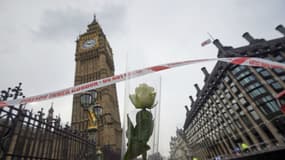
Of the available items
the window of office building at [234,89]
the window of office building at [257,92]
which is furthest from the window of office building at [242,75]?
the window of office building at [257,92]

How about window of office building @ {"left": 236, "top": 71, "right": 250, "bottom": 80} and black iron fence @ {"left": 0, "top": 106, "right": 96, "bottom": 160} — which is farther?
window of office building @ {"left": 236, "top": 71, "right": 250, "bottom": 80}

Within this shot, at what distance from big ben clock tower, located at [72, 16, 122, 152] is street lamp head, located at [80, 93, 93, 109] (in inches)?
935

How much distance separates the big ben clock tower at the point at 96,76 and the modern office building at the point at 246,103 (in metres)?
20.6

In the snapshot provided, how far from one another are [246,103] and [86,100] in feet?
93.8

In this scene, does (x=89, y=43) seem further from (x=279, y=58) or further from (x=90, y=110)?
(x=279, y=58)

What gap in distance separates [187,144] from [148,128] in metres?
61.8

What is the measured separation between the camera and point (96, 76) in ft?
116

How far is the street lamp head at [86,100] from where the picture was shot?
5418 millimetres

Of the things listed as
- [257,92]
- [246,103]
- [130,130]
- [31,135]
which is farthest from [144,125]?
[246,103]

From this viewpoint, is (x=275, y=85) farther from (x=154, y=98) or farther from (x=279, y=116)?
(x=154, y=98)

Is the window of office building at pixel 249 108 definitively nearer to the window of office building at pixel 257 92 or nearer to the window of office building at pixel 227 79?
the window of office building at pixel 257 92

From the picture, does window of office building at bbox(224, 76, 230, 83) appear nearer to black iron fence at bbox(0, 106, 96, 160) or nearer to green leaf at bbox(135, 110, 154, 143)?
black iron fence at bbox(0, 106, 96, 160)

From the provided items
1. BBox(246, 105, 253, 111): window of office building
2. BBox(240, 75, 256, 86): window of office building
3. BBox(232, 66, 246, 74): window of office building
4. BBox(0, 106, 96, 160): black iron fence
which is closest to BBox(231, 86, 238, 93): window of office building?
BBox(240, 75, 256, 86): window of office building

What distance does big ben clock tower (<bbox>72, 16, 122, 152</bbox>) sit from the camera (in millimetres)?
29703
